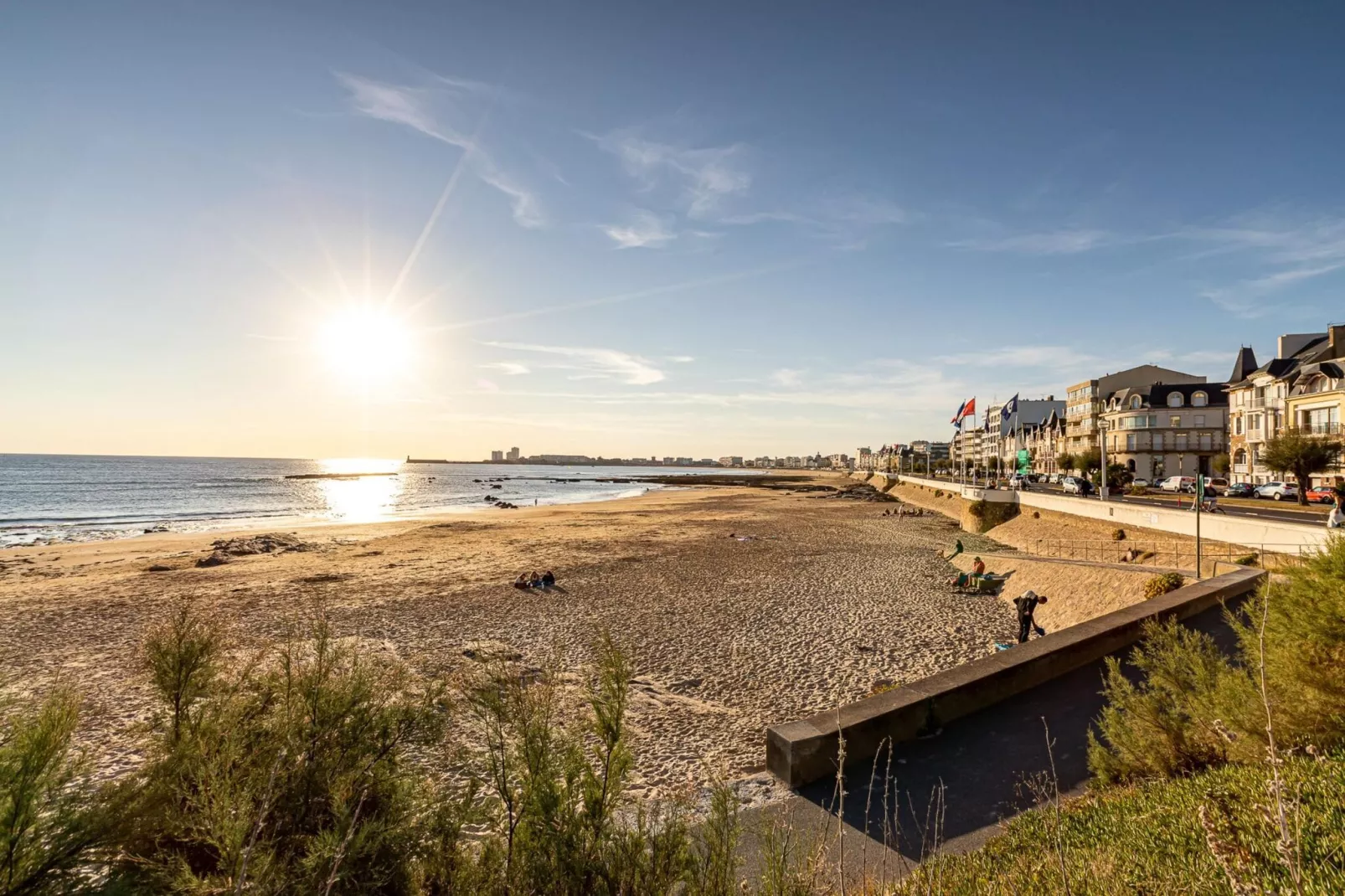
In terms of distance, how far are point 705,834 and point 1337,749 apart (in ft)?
15.0

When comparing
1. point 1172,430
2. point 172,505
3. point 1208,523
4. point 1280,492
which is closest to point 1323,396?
point 1280,492

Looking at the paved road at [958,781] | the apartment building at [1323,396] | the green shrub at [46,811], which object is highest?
the apartment building at [1323,396]

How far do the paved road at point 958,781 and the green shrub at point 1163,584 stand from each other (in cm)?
966

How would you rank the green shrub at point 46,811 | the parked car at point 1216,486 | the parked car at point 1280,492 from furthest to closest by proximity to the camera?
the parked car at point 1216,486
the parked car at point 1280,492
the green shrub at point 46,811

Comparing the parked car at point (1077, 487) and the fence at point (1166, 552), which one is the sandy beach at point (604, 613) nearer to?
the fence at point (1166, 552)

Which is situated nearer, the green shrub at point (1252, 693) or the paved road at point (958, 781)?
the green shrub at point (1252, 693)

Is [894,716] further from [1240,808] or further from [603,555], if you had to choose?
[603,555]

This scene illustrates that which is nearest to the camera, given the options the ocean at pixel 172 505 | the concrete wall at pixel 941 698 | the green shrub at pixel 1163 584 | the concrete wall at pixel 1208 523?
the concrete wall at pixel 941 698

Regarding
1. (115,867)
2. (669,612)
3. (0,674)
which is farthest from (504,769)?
(669,612)

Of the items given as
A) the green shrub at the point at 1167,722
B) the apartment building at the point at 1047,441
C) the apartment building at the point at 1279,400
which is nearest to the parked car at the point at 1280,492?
the apartment building at the point at 1279,400

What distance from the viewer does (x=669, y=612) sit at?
699 inches

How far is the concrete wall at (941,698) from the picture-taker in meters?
6.33

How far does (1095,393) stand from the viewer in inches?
2938

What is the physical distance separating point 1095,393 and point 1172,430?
50.7 feet
